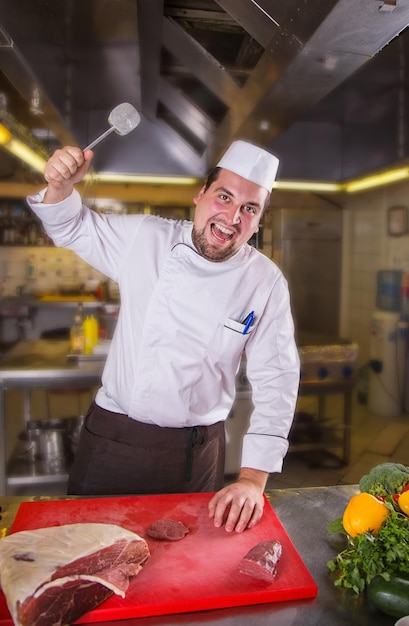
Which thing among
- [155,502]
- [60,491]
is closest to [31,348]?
[60,491]

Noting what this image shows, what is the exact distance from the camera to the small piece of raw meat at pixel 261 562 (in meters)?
0.90

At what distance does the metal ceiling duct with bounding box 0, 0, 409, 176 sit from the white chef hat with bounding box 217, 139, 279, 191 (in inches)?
12.4

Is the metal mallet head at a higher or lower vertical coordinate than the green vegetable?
higher

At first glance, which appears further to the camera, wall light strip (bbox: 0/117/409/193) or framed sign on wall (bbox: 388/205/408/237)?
framed sign on wall (bbox: 388/205/408/237)

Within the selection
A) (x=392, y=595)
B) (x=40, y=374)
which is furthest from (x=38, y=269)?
(x=392, y=595)

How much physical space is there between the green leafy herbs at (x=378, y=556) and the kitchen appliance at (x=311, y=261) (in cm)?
330

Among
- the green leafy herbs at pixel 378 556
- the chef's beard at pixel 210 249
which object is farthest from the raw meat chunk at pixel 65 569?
the chef's beard at pixel 210 249

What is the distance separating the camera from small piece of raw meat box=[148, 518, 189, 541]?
994mm

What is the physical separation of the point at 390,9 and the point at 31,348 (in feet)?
A: 8.35

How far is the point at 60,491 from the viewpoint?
2857 mm

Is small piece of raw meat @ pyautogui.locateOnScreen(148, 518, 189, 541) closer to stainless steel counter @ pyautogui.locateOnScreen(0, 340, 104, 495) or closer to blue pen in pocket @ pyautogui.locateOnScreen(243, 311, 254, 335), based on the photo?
blue pen in pocket @ pyautogui.locateOnScreen(243, 311, 254, 335)

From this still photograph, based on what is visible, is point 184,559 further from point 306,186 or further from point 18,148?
point 306,186

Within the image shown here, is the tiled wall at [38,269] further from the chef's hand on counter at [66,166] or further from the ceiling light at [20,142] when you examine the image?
the chef's hand on counter at [66,166]

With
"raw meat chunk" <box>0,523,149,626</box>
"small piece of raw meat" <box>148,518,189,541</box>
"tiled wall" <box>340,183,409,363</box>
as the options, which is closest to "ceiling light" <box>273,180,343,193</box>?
"tiled wall" <box>340,183,409,363</box>
